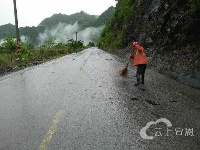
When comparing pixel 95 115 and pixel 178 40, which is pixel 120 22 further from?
pixel 95 115

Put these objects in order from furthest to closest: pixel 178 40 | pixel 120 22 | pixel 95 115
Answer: pixel 120 22 < pixel 178 40 < pixel 95 115

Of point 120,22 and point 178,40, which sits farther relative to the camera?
point 120,22

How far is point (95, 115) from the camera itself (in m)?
7.77

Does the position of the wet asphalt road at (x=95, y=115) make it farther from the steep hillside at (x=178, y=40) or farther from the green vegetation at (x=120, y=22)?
the green vegetation at (x=120, y=22)

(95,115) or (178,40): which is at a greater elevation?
(178,40)

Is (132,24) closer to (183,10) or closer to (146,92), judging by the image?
(183,10)

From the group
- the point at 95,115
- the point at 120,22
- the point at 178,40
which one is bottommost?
the point at 95,115

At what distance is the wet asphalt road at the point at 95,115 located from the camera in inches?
232

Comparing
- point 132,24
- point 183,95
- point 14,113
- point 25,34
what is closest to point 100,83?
point 183,95

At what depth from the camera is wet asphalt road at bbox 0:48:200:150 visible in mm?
5891

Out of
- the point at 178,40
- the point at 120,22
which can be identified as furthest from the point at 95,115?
the point at 120,22

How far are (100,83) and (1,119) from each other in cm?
590

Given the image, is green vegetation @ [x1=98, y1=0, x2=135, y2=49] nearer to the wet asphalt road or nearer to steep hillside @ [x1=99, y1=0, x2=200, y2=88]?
steep hillside @ [x1=99, y1=0, x2=200, y2=88]

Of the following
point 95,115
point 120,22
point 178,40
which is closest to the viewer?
point 95,115
